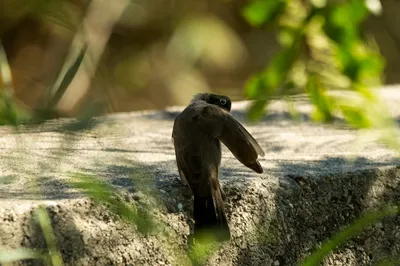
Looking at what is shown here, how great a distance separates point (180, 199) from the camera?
205 centimetres

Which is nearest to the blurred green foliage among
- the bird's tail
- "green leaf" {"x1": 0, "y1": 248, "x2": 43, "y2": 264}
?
the bird's tail

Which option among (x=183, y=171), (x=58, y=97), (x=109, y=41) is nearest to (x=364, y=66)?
(x=183, y=171)

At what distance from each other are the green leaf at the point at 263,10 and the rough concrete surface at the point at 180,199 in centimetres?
50

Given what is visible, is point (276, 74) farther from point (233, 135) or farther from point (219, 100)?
point (233, 135)

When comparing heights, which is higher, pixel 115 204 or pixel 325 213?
pixel 115 204

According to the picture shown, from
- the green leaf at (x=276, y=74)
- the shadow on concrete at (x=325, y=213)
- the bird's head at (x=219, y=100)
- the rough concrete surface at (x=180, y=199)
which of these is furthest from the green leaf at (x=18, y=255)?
the green leaf at (x=276, y=74)

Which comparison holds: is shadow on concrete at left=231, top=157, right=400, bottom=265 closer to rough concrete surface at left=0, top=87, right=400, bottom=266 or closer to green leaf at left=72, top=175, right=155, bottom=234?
rough concrete surface at left=0, top=87, right=400, bottom=266

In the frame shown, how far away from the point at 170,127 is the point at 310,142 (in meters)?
0.53

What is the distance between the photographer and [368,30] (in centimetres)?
688

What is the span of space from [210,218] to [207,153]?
0.82 feet

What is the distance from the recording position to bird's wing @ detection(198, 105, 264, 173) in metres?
2.13

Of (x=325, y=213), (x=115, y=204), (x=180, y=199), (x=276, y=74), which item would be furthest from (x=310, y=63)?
(x=115, y=204)

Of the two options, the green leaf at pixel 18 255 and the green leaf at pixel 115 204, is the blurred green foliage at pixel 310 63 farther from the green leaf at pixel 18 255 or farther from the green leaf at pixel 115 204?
the green leaf at pixel 18 255

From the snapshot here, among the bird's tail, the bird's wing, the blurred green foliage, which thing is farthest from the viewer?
the blurred green foliage
